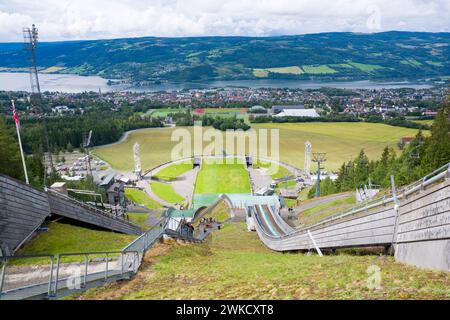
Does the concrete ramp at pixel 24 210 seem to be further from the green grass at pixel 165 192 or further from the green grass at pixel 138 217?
the green grass at pixel 165 192

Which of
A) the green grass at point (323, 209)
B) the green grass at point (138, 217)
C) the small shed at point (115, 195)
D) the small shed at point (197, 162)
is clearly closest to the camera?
the green grass at point (323, 209)

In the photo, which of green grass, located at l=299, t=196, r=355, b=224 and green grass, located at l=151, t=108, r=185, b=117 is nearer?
green grass, located at l=299, t=196, r=355, b=224

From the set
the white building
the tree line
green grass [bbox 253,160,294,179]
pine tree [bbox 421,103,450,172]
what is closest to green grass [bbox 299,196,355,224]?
the tree line

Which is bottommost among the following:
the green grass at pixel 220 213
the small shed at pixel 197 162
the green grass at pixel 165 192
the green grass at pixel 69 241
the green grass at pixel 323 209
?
the green grass at pixel 165 192

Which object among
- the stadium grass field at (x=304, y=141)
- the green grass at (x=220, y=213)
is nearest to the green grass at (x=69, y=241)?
the green grass at (x=220, y=213)

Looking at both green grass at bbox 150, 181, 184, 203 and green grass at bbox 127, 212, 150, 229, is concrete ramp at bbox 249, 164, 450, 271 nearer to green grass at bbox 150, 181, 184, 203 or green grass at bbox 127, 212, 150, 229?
green grass at bbox 127, 212, 150, 229

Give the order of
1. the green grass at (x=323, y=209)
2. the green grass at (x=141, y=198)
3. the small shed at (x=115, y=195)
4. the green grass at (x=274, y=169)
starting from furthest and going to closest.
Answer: the green grass at (x=274, y=169)
the green grass at (x=141, y=198)
the small shed at (x=115, y=195)
the green grass at (x=323, y=209)

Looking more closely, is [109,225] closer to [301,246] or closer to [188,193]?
[301,246]
